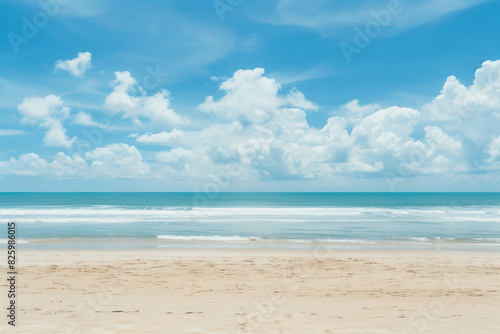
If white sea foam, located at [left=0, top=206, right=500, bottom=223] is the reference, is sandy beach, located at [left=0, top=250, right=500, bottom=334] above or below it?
below

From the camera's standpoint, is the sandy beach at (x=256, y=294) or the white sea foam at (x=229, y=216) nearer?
the sandy beach at (x=256, y=294)

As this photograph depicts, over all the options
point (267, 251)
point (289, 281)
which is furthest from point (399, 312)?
point (267, 251)

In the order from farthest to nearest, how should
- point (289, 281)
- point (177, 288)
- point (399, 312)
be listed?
point (289, 281) → point (177, 288) → point (399, 312)

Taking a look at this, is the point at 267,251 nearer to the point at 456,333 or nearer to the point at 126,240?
the point at 126,240

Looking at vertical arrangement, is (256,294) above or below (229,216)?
below

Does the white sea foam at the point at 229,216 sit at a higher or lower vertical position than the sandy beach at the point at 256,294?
higher

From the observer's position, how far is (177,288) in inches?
368

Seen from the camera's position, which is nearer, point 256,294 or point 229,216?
point 256,294

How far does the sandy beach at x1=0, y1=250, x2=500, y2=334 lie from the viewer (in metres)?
6.44

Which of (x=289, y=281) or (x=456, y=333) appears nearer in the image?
(x=456, y=333)

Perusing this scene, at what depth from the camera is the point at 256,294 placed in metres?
8.73

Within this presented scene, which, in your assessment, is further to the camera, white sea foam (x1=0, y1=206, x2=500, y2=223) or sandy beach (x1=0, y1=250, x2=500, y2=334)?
white sea foam (x1=0, y1=206, x2=500, y2=223)

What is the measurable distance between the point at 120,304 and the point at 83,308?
29.1 inches

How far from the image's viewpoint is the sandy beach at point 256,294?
644cm
